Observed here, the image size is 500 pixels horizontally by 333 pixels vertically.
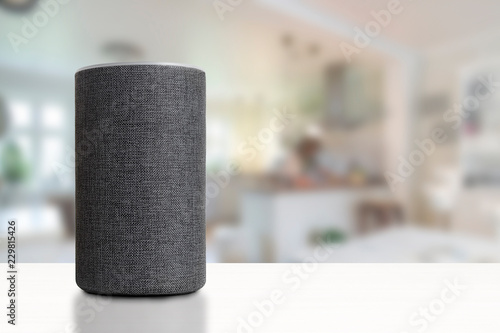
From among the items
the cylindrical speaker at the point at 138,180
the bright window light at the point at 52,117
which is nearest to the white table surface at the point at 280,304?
the cylindrical speaker at the point at 138,180

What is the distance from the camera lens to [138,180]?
3.40 ft

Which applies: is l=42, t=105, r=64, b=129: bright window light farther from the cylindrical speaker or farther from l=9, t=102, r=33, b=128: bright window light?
the cylindrical speaker

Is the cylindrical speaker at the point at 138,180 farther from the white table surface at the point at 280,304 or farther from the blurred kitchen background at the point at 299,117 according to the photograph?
the blurred kitchen background at the point at 299,117

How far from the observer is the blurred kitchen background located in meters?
2.31

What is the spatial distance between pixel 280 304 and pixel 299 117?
175 cm

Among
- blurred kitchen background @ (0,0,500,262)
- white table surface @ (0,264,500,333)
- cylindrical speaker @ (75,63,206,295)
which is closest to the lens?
white table surface @ (0,264,500,333)

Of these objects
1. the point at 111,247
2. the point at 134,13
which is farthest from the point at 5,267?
the point at 134,13

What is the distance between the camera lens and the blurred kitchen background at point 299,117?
90.9 inches

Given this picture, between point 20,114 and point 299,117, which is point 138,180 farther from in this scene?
point 299,117

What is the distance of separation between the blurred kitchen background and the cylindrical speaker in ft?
4.10

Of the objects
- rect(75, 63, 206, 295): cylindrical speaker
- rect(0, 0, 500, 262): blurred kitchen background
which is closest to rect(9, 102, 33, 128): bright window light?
rect(0, 0, 500, 262): blurred kitchen background

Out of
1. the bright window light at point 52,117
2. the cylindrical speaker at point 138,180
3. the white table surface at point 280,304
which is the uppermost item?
the bright window light at point 52,117

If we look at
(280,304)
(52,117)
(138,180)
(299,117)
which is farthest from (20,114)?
(280,304)

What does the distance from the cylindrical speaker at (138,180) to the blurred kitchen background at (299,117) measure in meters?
1.25
